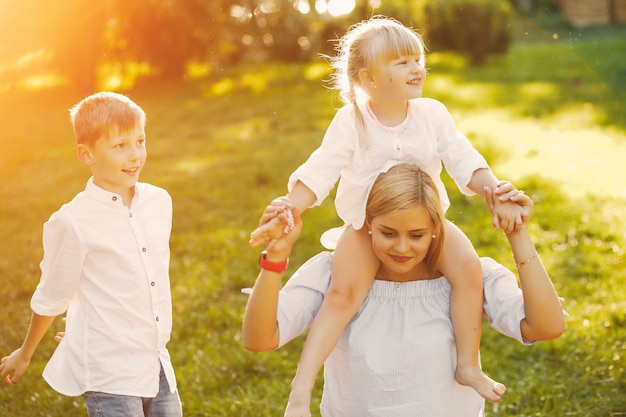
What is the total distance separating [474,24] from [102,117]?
46.5ft

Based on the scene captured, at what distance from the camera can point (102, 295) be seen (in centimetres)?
294

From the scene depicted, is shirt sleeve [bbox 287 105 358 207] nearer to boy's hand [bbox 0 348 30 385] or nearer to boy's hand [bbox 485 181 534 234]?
boy's hand [bbox 485 181 534 234]

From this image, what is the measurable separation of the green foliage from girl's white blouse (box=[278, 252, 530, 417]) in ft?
44.5

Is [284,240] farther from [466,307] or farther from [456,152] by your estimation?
[456,152]

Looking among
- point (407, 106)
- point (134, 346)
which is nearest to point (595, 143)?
point (407, 106)

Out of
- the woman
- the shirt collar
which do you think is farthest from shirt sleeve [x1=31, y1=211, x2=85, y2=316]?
the woman

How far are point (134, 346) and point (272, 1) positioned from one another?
14.5 meters

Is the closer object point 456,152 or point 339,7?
point 456,152

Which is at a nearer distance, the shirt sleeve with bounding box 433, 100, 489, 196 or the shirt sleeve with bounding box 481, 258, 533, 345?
the shirt sleeve with bounding box 481, 258, 533, 345

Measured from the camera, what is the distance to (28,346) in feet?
9.89

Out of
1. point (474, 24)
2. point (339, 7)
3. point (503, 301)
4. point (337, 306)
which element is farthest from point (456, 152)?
point (339, 7)

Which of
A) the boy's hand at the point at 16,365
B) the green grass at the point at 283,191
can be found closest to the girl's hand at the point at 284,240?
the boy's hand at the point at 16,365

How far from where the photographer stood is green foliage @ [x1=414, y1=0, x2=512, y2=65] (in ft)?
52.6

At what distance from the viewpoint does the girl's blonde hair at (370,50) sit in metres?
3.27
